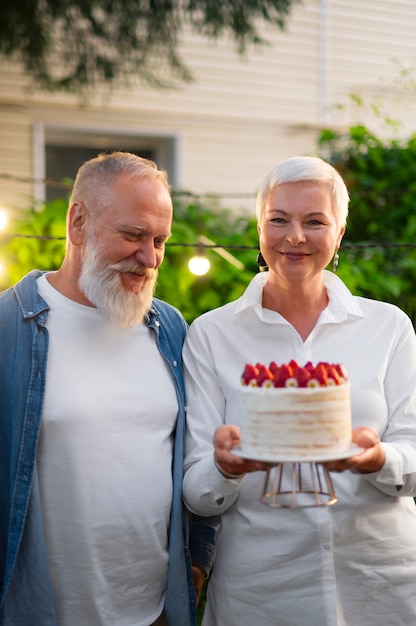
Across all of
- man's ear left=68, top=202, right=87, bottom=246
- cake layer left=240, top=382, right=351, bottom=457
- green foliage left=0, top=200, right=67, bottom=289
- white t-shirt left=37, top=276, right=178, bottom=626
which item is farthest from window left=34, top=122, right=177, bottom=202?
cake layer left=240, top=382, right=351, bottom=457

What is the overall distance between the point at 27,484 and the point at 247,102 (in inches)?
293

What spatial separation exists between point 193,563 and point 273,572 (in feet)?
1.50

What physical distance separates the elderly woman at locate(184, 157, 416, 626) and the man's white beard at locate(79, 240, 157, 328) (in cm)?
29

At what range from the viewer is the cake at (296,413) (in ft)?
6.50

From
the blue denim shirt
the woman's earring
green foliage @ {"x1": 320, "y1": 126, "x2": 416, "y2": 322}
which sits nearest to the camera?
the blue denim shirt

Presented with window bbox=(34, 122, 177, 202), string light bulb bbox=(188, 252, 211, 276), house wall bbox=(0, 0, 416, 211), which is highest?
house wall bbox=(0, 0, 416, 211)

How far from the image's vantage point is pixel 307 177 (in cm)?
240

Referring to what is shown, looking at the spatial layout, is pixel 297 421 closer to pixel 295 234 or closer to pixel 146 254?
pixel 295 234

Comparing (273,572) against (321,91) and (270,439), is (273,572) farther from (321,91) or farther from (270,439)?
(321,91)

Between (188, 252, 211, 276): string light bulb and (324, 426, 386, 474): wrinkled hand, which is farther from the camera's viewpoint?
(188, 252, 211, 276): string light bulb

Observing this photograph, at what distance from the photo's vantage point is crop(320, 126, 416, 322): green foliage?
610 cm

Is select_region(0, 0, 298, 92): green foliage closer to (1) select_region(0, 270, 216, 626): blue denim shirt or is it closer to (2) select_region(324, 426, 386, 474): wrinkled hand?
(1) select_region(0, 270, 216, 626): blue denim shirt

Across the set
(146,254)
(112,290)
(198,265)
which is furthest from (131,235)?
(198,265)

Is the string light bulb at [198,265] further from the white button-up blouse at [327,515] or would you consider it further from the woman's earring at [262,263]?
the white button-up blouse at [327,515]
